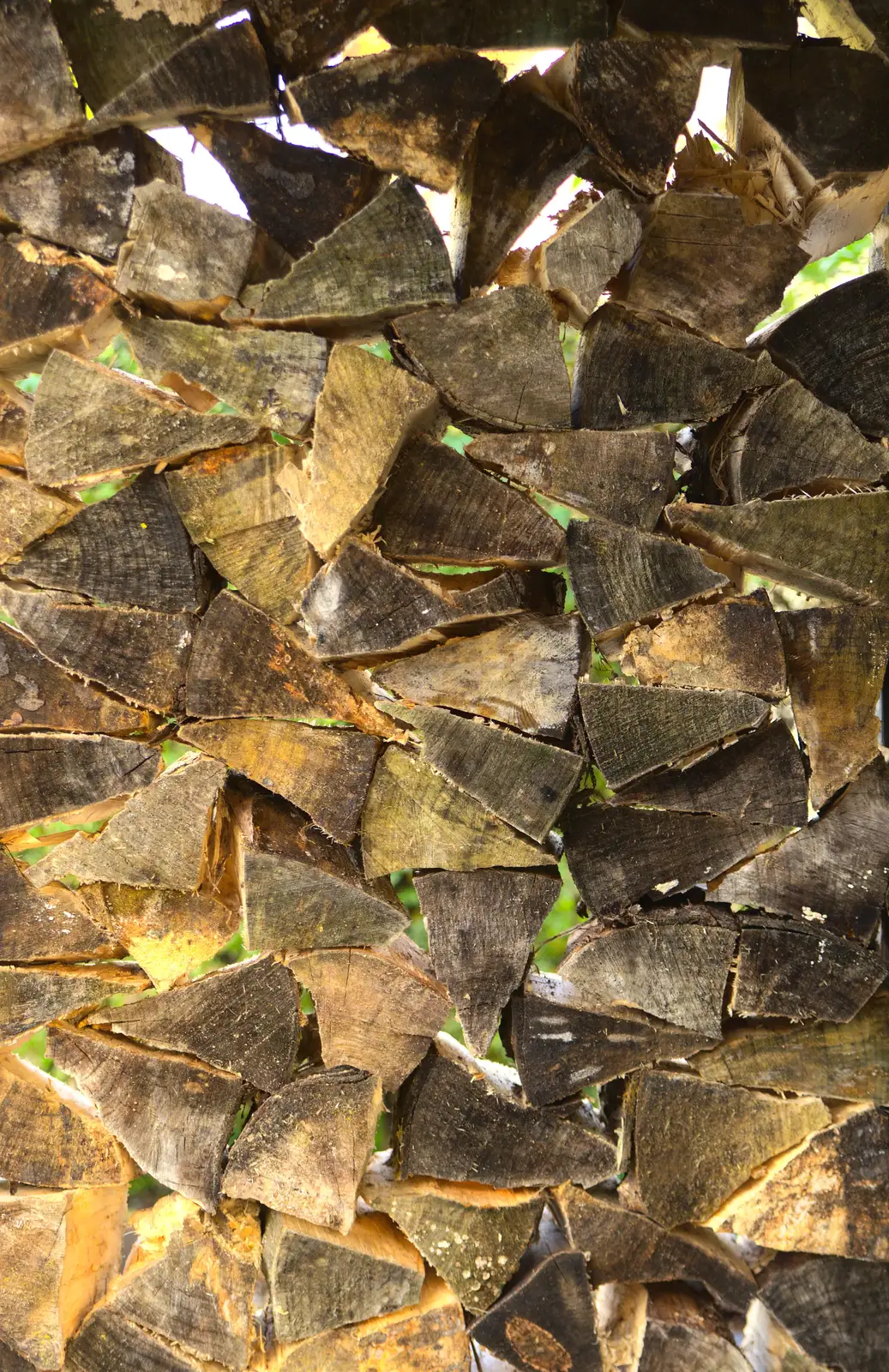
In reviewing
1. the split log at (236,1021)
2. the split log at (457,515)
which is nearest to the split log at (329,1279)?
the split log at (236,1021)

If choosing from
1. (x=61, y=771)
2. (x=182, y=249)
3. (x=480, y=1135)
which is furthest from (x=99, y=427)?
(x=480, y=1135)

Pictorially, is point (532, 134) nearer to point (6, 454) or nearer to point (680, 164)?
point (680, 164)

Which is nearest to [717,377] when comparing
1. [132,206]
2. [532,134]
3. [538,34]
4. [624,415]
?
[624,415]

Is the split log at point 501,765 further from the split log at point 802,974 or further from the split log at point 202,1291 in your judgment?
the split log at point 202,1291

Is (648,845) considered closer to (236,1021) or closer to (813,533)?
(813,533)

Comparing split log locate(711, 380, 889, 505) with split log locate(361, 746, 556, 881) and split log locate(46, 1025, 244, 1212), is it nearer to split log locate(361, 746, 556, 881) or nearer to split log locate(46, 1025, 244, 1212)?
split log locate(361, 746, 556, 881)
